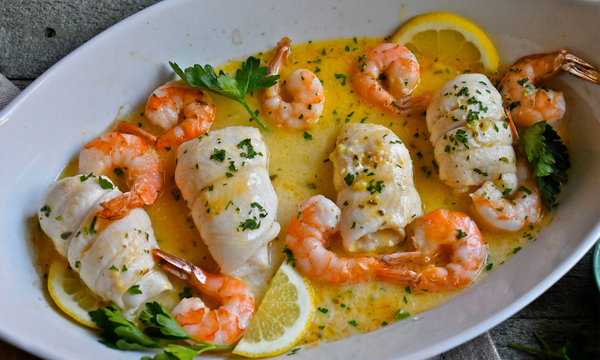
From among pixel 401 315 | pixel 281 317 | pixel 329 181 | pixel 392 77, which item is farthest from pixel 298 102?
pixel 401 315

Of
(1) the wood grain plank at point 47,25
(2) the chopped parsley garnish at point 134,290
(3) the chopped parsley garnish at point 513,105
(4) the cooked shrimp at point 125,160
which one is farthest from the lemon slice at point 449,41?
(2) the chopped parsley garnish at point 134,290

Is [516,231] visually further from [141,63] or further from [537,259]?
[141,63]

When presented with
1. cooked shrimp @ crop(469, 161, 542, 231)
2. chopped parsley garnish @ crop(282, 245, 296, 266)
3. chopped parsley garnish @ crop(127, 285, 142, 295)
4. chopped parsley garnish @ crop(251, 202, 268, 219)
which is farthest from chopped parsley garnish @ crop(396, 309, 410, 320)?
chopped parsley garnish @ crop(127, 285, 142, 295)

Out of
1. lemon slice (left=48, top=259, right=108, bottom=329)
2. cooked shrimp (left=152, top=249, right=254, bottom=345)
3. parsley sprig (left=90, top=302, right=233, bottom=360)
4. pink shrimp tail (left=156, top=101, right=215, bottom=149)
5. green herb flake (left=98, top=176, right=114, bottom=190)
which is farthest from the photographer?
pink shrimp tail (left=156, top=101, right=215, bottom=149)

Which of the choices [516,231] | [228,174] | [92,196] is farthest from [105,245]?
[516,231]

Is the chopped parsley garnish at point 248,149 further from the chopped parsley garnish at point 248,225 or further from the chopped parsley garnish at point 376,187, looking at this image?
the chopped parsley garnish at point 376,187

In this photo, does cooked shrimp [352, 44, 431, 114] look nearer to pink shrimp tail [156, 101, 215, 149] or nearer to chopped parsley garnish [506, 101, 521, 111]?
chopped parsley garnish [506, 101, 521, 111]
